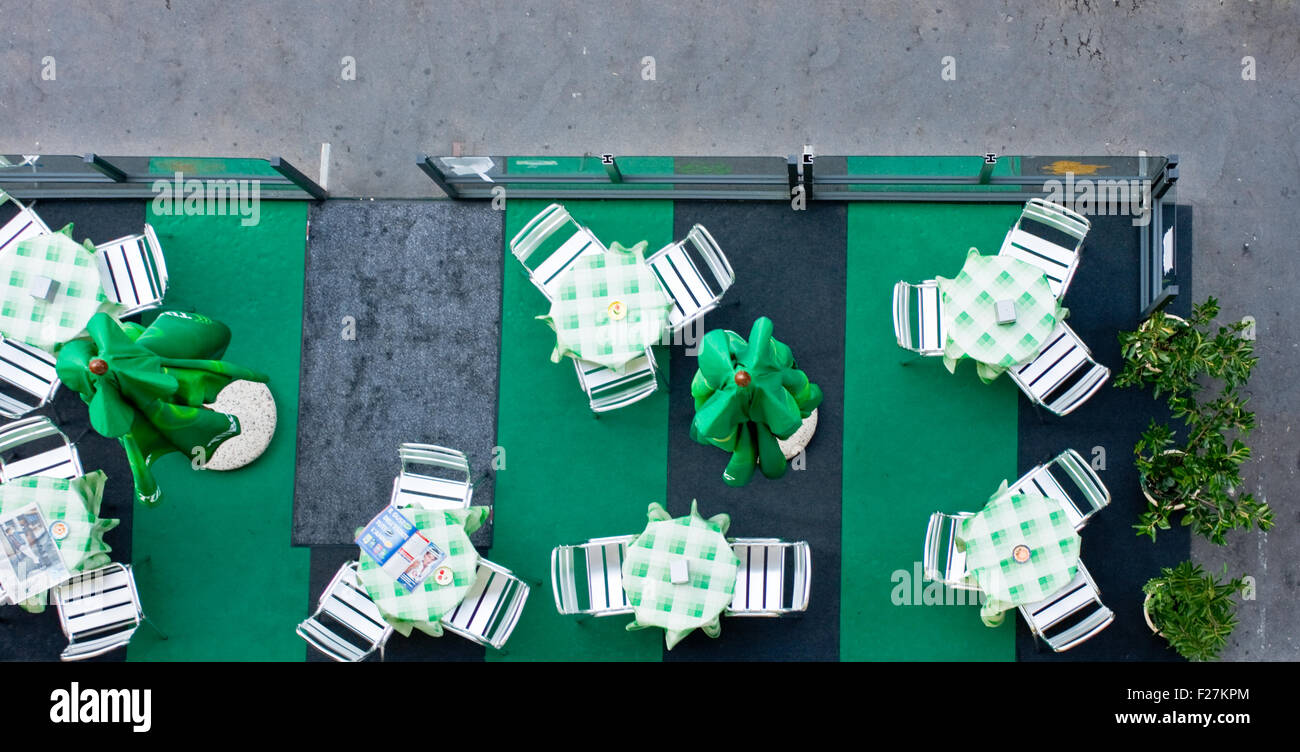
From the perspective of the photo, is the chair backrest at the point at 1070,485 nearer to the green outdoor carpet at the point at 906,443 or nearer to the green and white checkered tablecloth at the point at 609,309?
the green outdoor carpet at the point at 906,443

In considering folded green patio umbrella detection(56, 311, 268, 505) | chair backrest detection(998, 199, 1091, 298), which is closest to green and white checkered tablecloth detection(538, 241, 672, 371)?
folded green patio umbrella detection(56, 311, 268, 505)

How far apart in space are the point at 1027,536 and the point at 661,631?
3.17 metres

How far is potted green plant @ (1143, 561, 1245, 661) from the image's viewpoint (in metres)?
8.08

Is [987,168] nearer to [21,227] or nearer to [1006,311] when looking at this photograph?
[1006,311]

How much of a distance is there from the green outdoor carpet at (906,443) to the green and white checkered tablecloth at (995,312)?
2.58 ft

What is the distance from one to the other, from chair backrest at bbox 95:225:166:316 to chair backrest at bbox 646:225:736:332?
4.24 metres

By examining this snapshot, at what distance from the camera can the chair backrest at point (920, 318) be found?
28.0ft

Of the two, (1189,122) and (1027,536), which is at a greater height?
(1189,122)

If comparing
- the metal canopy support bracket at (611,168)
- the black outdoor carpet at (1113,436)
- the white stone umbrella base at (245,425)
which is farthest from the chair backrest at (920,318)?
the white stone umbrella base at (245,425)

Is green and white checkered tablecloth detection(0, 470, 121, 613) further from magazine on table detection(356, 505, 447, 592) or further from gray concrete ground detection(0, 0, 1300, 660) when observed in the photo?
gray concrete ground detection(0, 0, 1300, 660)

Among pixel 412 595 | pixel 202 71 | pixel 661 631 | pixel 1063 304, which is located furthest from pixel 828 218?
pixel 202 71

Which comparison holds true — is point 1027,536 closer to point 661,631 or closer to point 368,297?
point 661,631

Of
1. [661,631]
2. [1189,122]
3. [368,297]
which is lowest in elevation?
[661,631]

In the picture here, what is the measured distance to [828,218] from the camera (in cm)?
924
